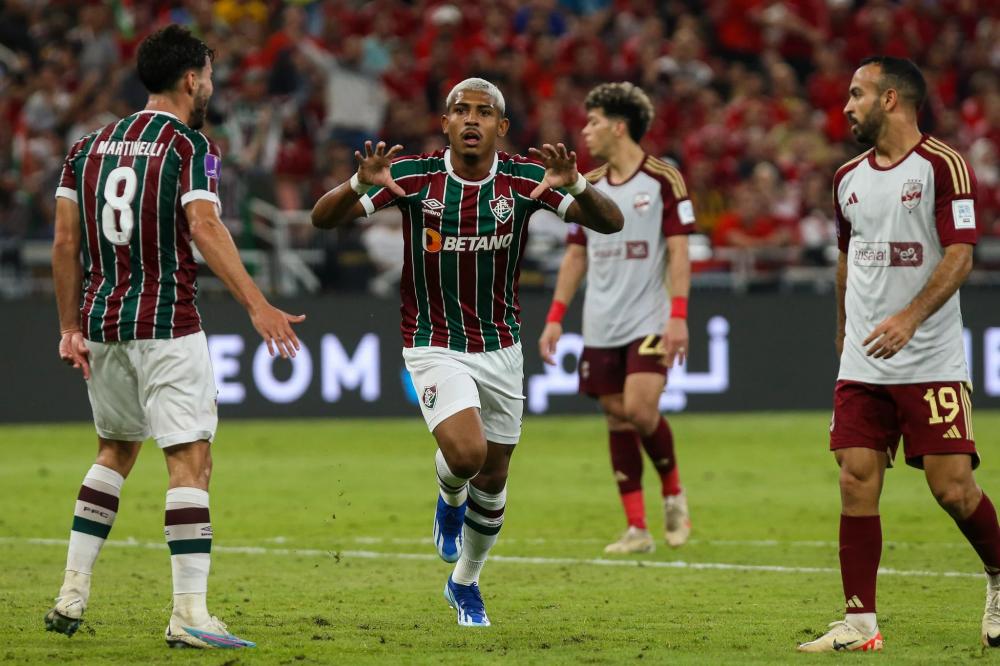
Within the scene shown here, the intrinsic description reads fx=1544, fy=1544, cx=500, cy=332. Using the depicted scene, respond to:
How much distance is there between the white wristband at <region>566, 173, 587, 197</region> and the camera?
259 inches

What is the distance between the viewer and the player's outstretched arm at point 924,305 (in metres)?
5.92

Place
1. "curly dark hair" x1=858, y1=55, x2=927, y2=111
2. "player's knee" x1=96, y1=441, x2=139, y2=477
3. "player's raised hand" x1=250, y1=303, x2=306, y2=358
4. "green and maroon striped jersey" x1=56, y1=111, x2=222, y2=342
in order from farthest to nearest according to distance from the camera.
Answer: "player's knee" x1=96, y1=441, x2=139, y2=477
"curly dark hair" x1=858, y1=55, x2=927, y2=111
"green and maroon striped jersey" x1=56, y1=111, x2=222, y2=342
"player's raised hand" x1=250, y1=303, x2=306, y2=358

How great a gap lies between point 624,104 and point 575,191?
9.90ft

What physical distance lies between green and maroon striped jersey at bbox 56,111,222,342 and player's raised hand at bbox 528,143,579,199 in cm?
136

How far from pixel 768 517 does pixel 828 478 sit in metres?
2.12

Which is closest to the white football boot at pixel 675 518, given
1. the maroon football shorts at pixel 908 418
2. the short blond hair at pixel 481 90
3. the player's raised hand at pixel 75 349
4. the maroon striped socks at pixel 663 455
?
the maroon striped socks at pixel 663 455

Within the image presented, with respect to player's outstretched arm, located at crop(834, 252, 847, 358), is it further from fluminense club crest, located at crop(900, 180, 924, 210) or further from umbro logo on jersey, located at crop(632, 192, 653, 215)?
umbro logo on jersey, located at crop(632, 192, 653, 215)

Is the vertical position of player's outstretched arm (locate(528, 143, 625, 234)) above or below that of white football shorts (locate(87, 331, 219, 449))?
above

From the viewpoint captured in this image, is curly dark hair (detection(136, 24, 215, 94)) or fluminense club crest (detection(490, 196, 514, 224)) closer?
curly dark hair (detection(136, 24, 215, 94))

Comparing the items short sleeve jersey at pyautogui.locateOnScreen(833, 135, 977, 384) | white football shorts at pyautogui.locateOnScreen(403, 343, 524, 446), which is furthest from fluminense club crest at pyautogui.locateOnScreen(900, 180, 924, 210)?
white football shorts at pyautogui.locateOnScreen(403, 343, 524, 446)

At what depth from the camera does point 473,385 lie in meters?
6.77

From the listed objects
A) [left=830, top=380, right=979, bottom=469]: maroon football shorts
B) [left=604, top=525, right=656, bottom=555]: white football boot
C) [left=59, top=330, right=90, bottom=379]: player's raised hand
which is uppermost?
[left=59, top=330, right=90, bottom=379]: player's raised hand

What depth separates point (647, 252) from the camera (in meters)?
9.64

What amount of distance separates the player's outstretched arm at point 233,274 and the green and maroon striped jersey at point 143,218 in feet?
0.29
